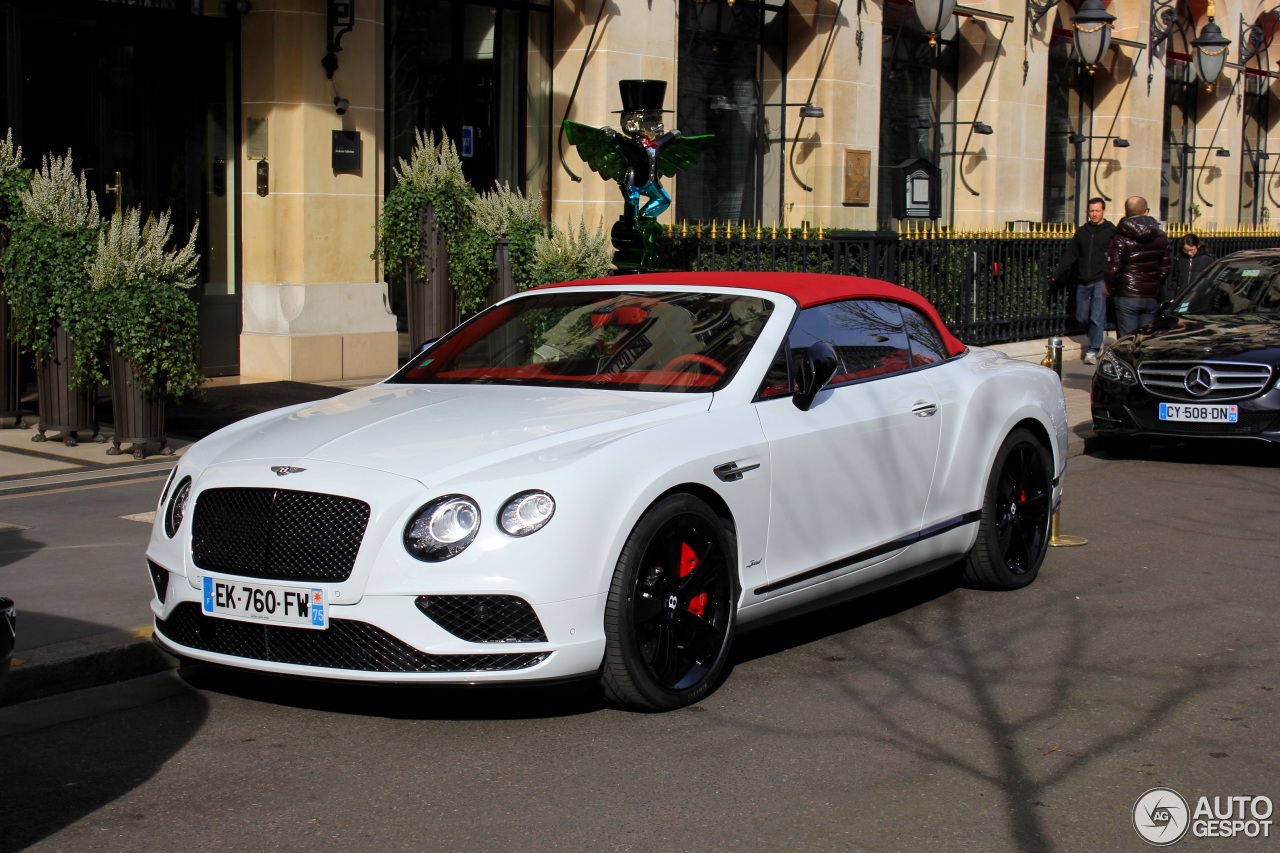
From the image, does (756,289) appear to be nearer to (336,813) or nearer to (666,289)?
(666,289)

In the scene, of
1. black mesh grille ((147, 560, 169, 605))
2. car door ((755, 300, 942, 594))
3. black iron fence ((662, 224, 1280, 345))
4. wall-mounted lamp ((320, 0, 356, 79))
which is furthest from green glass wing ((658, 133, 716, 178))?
black mesh grille ((147, 560, 169, 605))

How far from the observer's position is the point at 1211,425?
38.8ft

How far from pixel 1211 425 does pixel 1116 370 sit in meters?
0.90

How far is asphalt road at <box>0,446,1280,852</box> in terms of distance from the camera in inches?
179

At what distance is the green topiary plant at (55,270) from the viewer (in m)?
10.6

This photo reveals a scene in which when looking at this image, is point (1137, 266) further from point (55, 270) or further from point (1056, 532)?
point (55, 270)

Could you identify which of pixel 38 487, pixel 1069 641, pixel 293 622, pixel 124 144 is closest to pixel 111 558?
pixel 38 487

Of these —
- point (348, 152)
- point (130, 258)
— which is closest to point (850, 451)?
point (130, 258)

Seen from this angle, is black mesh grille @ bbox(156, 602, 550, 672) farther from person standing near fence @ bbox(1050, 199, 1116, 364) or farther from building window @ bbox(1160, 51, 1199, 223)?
building window @ bbox(1160, 51, 1199, 223)

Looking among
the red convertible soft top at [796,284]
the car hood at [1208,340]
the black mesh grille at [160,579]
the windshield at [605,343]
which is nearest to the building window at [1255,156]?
the car hood at [1208,340]

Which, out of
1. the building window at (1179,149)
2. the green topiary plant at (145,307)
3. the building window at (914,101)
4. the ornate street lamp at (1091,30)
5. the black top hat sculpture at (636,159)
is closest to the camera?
the green topiary plant at (145,307)

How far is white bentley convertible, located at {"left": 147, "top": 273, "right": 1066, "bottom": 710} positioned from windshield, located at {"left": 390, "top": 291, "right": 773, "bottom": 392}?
1cm

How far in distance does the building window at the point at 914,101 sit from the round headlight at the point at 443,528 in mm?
19473

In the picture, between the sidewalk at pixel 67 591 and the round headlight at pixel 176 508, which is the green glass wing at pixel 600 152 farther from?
the round headlight at pixel 176 508
